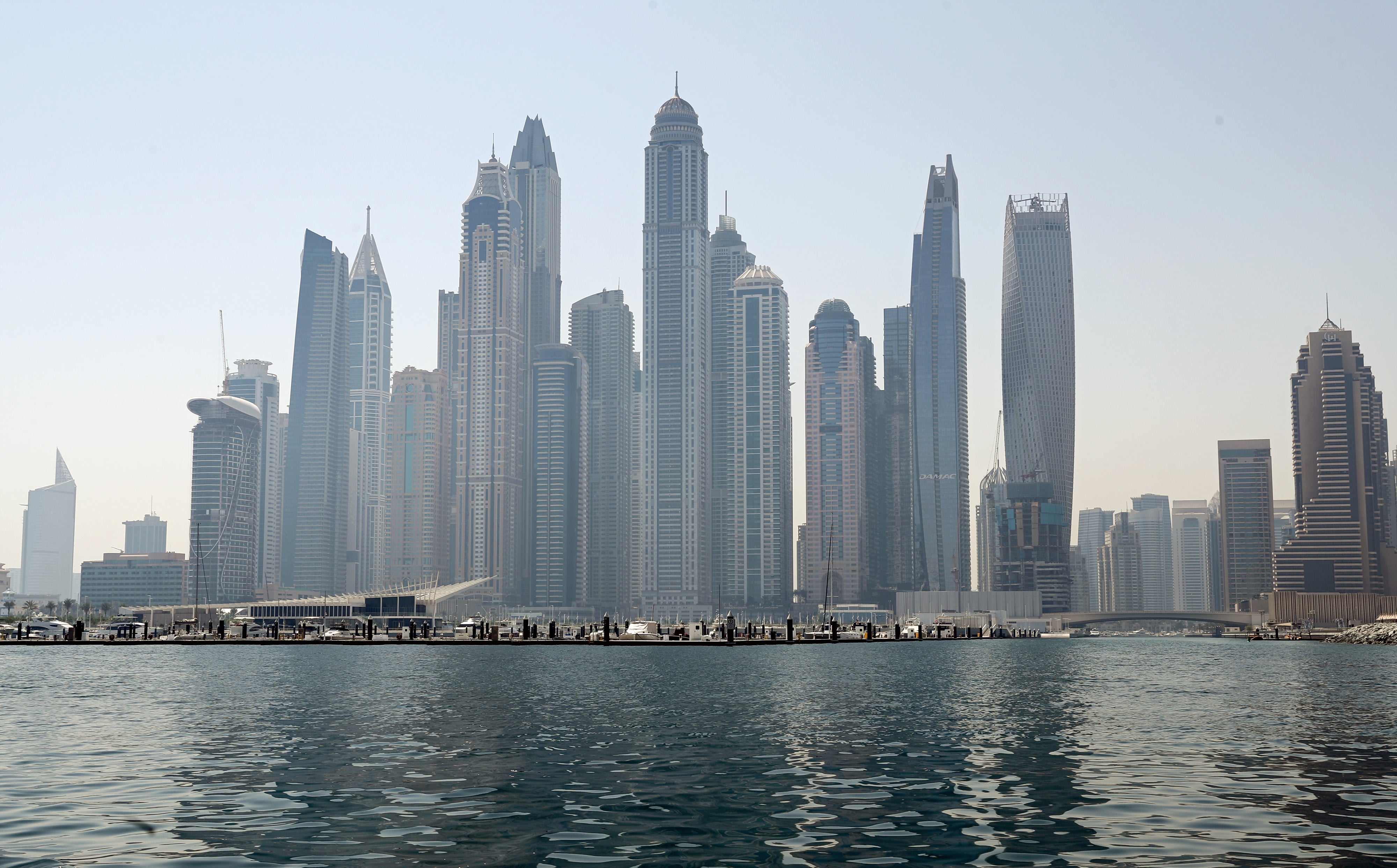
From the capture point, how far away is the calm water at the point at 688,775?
27734mm

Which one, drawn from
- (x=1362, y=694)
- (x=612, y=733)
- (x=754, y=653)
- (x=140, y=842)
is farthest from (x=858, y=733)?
(x=754, y=653)

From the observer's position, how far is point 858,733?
2074 inches

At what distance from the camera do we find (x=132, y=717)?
2290 inches

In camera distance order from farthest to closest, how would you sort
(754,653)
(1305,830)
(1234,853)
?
(754,653), (1305,830), (1234,853)

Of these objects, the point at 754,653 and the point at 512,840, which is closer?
the point at 512,840

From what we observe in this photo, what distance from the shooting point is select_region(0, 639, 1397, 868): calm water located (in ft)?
91.0

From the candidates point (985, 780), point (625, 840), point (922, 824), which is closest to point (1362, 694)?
point (985, 780)

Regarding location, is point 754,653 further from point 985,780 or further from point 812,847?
point 812,847

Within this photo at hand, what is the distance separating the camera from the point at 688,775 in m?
39.3

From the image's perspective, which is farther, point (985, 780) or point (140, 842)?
point (985, 780)

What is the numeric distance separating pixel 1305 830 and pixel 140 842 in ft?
89.2

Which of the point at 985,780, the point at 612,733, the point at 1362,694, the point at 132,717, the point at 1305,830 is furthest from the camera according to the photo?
the point at 1362,694

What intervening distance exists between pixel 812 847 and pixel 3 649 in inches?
6408

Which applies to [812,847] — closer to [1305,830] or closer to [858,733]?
[1305,830]
